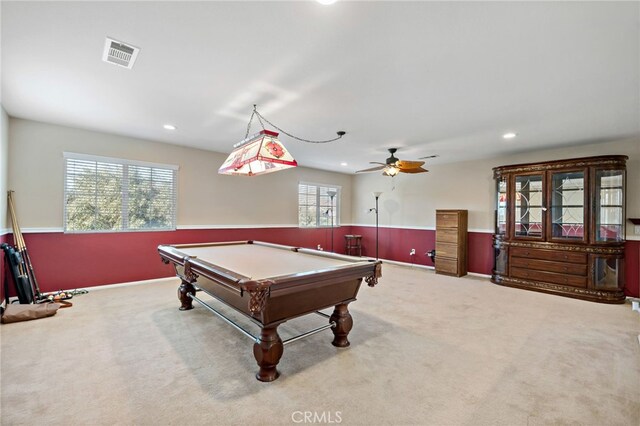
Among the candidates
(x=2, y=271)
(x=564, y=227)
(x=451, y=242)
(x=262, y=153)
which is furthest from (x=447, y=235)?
(x=2, y=271)

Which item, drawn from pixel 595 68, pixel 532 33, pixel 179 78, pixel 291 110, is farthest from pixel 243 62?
pixel 595 68

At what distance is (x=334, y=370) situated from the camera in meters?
2.25

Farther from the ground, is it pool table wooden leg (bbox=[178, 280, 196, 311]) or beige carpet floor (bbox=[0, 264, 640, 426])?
pool table wooden leg (bbox=[178, 280, 196, 311])

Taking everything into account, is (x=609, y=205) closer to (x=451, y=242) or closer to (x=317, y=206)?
(x=451, y=242)

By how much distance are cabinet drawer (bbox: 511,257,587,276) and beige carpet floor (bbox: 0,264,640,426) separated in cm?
84

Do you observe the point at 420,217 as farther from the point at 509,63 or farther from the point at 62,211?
the point at 62,211

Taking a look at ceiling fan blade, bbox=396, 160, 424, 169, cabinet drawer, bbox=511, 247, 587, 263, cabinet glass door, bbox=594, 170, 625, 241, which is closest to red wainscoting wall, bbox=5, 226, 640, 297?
cabinet glass door, bbox=594, 170, 625, 241

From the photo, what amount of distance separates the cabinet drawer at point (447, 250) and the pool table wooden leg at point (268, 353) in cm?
477

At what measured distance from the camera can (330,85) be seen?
2650 mm

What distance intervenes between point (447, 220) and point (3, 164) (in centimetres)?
715

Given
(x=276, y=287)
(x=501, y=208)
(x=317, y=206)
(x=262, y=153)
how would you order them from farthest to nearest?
(x=317, y=206)
(x=501, y=208)
(x=262, y=153)
(x=276, y=287)

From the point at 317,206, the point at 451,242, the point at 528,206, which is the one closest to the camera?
the point at 528,206

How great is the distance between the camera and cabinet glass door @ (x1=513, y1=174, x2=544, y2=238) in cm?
476

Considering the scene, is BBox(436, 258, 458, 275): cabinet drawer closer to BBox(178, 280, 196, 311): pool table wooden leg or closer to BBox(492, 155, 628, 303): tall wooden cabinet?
BBox(492, 155, 628, 303): tall wooden cabinet
